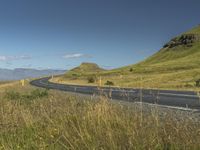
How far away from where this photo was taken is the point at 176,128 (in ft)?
18.8

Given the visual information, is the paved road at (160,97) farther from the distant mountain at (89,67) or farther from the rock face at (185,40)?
the distant mountain at (89,67)

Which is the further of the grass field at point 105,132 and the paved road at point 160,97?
the paved road at point 160,97

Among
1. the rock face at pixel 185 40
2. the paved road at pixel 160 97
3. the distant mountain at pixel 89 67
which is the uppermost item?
the rock face at pixel 185 40

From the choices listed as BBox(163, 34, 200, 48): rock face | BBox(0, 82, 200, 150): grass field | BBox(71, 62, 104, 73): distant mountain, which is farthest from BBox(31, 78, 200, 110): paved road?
BBox(71, 62, 104, 73): distant mountain

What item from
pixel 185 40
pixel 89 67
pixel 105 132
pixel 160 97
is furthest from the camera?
pixel 89 67

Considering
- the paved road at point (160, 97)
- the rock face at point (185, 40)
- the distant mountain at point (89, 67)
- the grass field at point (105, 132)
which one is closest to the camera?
the grass field at point (105, 132)

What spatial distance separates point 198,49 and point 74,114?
142957 mm

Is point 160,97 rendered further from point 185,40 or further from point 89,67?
point 89,67

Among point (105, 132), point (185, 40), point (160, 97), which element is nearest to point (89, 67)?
point (185, 40)

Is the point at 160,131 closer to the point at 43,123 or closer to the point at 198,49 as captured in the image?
the point at 43,123

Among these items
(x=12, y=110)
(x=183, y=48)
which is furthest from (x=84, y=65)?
(x=12, y=110)

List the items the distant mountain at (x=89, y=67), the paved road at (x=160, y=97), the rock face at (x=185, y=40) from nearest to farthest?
the paved road at (x=160, y=97)
the rock face at (x=185, y=40)
the distant mountain at (x=89, y=67)

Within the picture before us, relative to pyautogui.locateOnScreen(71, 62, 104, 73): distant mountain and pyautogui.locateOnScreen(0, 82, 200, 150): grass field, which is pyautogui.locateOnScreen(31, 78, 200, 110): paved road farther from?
pyautogui.locateOnScreen(71, 62, 104, 73): distant mountain

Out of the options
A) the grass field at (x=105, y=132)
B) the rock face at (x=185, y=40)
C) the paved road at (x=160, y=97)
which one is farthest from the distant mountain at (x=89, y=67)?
the grass field at (x=105, y=132)
